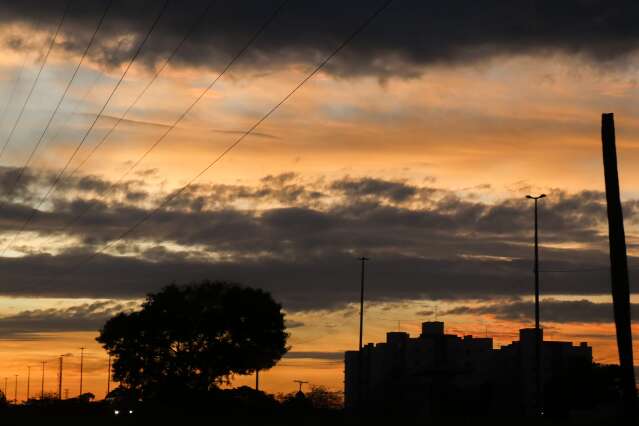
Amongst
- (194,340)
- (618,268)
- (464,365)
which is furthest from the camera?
(464,365)

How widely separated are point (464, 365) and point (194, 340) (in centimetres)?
5221

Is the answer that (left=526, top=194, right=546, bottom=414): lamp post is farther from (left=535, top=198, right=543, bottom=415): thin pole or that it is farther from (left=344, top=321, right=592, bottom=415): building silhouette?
(left=344, top=321, right=592, bottom=415): building silhouette

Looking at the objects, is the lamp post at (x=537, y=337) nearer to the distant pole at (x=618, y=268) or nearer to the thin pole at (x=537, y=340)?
the thin pole at (x=537, y=340)

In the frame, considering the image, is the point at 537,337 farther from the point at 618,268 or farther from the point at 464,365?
the point at 464,365

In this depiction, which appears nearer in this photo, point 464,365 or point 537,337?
point 537,337

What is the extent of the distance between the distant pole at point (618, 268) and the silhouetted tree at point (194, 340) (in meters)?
82.4

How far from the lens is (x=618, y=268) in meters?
33.5

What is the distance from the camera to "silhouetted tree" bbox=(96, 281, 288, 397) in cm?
11406

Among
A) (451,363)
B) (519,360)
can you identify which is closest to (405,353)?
(451,363)

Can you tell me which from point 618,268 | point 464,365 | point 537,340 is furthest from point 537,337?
point 464,365

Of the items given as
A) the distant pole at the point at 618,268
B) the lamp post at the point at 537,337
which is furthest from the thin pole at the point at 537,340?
the distant pole at the point at 618,268

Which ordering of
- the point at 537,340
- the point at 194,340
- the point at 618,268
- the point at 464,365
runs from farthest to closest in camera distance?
the point at 464,365
the point at 194,340
the point at 537,340
the point at 618,268

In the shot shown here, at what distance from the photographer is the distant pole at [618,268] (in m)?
33.2

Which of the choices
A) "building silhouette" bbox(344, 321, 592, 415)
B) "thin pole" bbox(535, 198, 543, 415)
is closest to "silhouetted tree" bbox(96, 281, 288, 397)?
"building silhouette" bbox(344, 321, 592, 415)
